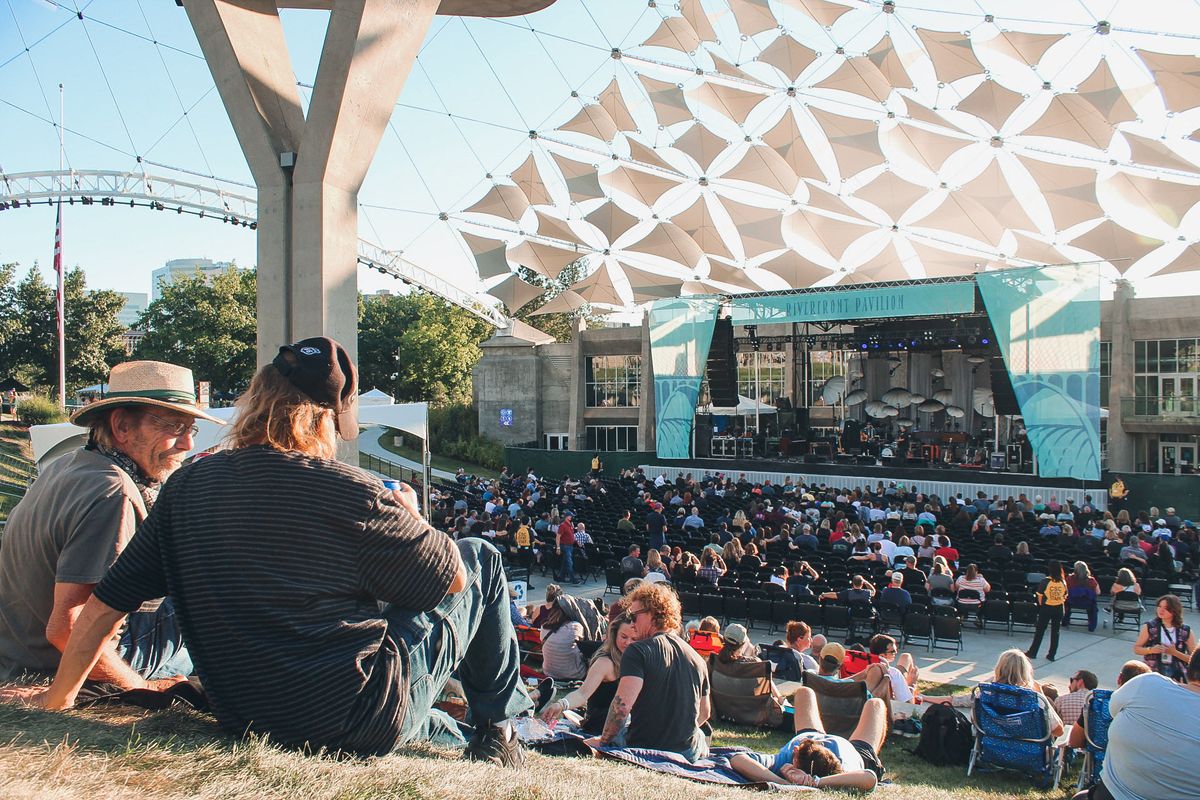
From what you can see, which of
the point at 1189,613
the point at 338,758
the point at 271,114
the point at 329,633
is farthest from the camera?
the point at 1189,613

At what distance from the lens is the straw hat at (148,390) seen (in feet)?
9.86

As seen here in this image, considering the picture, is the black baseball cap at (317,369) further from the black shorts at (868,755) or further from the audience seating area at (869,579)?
the audience seating area at (869,579)

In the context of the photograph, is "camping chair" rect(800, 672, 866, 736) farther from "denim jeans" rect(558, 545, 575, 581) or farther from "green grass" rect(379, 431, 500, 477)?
"green grass" rect(379, 431, 500, 477)

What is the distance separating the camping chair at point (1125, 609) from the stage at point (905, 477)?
12.0 metres

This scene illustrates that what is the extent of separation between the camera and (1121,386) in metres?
28.6

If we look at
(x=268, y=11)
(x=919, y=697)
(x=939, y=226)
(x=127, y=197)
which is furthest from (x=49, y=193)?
(x=919, y=697)

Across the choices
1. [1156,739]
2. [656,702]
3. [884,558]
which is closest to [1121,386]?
[884,558]

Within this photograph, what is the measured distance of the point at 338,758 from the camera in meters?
2.40

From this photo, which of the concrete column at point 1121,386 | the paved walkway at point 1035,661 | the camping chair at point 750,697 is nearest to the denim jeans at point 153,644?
the camping chair at point 750,697

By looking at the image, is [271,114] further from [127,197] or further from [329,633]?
[127,197]

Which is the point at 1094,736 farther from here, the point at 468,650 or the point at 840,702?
the point at 468,650

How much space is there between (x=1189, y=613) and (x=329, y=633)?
1535 cm

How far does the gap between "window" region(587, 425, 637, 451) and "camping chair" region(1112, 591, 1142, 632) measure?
29.0 metres

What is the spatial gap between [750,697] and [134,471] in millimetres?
5271
